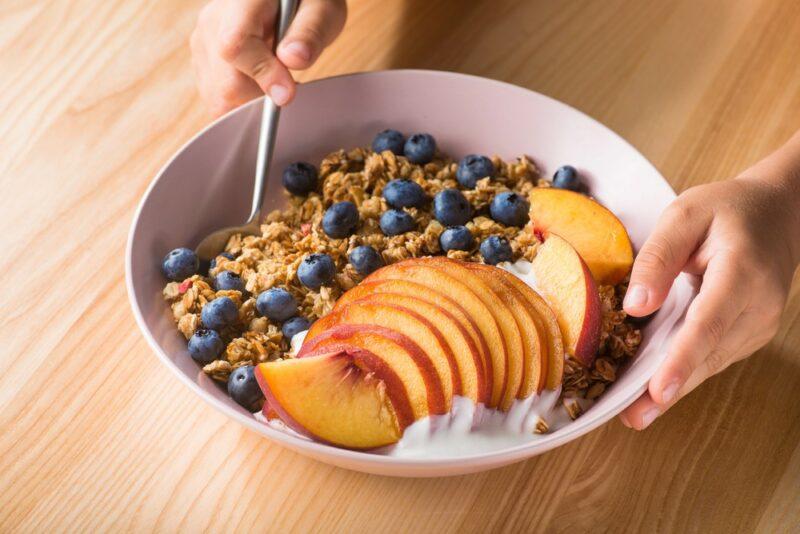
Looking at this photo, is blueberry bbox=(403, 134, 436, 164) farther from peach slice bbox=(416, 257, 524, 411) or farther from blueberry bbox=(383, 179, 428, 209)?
peach slice bbox=(416, 257, 524, 411)

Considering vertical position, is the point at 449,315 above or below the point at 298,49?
below

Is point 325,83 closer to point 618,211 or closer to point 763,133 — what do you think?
point 618,211

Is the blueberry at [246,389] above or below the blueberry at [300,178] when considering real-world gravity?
below

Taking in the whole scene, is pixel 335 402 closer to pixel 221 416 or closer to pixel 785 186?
pixel 221 416

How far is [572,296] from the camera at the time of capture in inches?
34.7

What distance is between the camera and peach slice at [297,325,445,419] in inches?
31.9

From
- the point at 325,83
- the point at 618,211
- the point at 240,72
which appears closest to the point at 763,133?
the point at 618,211

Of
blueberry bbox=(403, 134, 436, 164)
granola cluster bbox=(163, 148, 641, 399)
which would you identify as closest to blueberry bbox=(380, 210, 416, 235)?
granola cluster bbox=(163, 148, 641, 399)

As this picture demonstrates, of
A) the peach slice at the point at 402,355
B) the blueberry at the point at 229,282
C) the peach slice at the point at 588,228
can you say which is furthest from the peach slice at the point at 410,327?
the peach slice at the point at 588,228

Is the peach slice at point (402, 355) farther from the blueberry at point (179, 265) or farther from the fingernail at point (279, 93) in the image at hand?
the fingernail at point (279, 93)

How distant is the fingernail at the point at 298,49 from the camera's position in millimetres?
1075

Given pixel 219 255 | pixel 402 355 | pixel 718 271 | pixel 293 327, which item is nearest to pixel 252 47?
pixel 219 255

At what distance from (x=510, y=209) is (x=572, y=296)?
0.59 ft

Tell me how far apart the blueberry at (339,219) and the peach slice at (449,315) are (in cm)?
13
